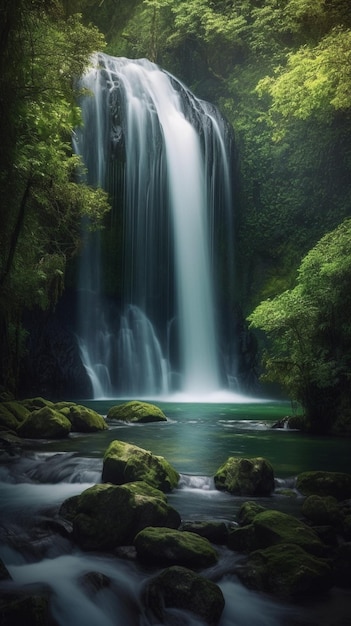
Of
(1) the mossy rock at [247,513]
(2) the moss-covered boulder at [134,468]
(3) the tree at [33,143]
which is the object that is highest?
(3) the tree at [33,143]

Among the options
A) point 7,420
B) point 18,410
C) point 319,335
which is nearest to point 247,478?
point 7,420

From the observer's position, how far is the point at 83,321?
2320cm

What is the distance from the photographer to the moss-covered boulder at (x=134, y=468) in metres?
7.03

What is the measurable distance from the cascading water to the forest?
140 centimetres

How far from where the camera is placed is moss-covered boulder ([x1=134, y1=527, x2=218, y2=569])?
4965 millimetres

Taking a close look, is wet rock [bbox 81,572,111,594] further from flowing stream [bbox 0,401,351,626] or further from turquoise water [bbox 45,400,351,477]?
turquoise water [bbox 45,400,351,477]

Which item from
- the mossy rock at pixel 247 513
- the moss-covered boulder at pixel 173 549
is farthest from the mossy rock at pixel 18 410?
the moss-covered boulder at pixel 173 549

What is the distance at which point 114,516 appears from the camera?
540cm

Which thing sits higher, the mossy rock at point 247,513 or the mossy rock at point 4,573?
the mossy rock at point 247,513

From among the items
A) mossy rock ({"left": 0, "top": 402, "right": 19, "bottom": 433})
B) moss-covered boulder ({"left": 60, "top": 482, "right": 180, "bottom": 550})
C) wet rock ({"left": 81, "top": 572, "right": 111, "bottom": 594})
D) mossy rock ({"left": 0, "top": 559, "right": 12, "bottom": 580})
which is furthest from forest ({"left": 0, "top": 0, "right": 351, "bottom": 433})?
wet rock ({"left": 81, "top": 572, "right": 111, "bottom": 594})

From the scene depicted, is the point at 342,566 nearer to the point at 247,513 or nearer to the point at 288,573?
the point at 288,573

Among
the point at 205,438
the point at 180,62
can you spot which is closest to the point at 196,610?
the point at 205,438

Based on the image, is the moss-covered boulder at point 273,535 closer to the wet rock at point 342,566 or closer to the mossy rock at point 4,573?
the wet rock at point 342,566

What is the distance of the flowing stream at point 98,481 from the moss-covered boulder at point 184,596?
9 cm
